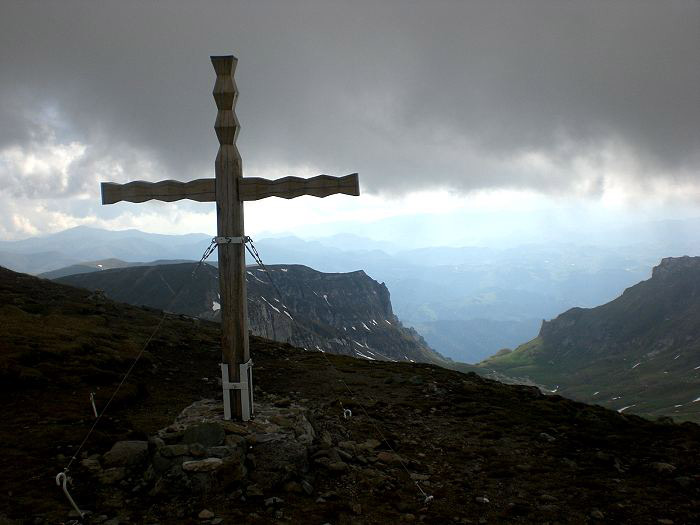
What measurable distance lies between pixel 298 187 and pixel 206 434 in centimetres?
636

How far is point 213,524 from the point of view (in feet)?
27.0

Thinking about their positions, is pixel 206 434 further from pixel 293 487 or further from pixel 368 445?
pixel 368 445

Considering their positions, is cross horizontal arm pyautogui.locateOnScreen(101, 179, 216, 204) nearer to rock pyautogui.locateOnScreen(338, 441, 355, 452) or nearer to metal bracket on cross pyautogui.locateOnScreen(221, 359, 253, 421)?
metal bracket on cross pyautogui.locateOnScreen(221, 359, 253, 421)

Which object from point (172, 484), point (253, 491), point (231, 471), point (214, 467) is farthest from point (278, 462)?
point (172, 484)

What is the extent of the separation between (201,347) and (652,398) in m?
227

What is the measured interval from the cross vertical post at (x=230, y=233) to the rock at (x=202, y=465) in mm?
2126

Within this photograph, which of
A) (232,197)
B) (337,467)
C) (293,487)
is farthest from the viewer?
(232,197)

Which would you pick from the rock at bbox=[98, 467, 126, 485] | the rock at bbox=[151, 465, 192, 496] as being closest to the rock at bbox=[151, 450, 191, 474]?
the rock at bbox=[151, 465, 192, 496]

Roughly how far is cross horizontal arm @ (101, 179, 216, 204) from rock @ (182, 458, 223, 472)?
6.27 m

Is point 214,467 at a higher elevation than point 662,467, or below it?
higher

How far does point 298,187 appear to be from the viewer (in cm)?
1166

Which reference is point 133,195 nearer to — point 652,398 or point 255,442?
point 255,442

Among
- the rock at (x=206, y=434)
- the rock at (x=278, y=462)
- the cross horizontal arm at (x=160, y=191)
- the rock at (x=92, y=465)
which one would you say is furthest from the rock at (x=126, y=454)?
the cross horizontal arm at (x=160, y=191)

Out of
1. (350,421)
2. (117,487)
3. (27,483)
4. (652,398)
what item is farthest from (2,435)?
(652,398)
